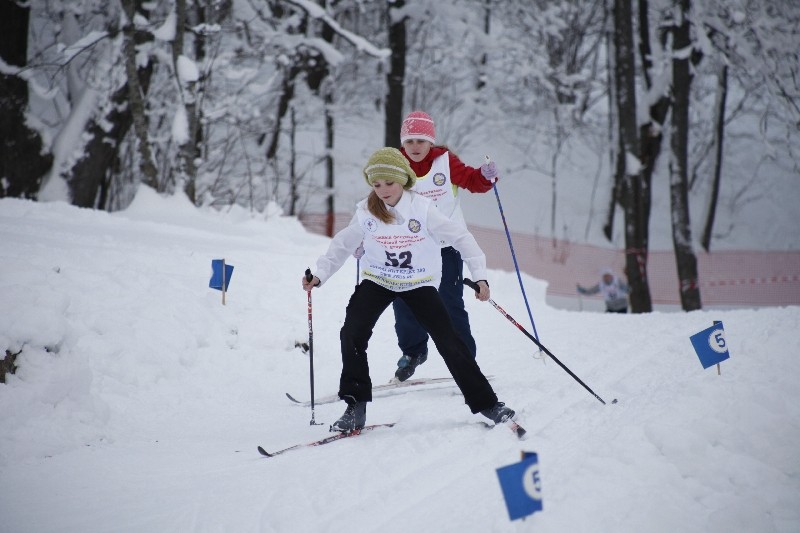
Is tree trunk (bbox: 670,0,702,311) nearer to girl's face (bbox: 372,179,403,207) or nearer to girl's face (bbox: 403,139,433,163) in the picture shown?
girl's face (bbox: 403,139,433,163)

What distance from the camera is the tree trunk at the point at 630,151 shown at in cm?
1122

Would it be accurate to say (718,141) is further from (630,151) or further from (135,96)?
(135,96)

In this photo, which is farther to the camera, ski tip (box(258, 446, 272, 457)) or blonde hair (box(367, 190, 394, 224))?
blonde hair (box(367, 190, 394, 224))

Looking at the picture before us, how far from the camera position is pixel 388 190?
3.57 metres

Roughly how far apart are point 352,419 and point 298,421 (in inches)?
30.9

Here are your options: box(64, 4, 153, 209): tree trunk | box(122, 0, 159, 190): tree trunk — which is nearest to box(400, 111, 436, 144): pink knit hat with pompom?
box(122, 0, 159, 190): tree trunk

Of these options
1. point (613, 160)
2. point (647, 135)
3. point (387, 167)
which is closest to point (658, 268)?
point (613, 160)

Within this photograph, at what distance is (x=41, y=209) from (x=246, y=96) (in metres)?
10.3

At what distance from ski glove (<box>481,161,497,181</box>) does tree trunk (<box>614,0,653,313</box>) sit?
24.7 ft

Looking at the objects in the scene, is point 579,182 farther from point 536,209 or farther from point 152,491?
point 152,491

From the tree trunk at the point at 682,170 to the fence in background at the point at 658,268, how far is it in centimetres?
436

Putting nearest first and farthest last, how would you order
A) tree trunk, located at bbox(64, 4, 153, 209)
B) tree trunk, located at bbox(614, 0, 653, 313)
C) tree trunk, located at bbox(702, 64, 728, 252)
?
1. tree trunk, located at bbox(64, 4, 153, 209)
2. tree trunk, located at bbox(614, 0, 653, 313)
3. tree trunk, located at bbox(702, 64, 728, 252)

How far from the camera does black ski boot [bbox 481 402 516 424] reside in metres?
3.52

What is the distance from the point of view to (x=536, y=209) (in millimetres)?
24531
